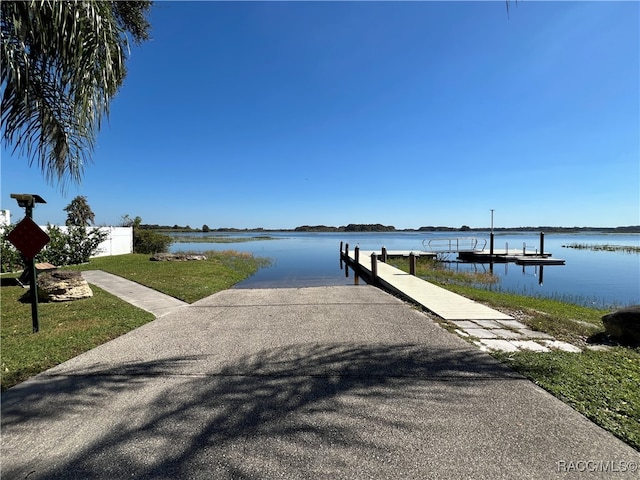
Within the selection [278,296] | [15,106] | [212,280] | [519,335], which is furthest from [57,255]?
[519,335]

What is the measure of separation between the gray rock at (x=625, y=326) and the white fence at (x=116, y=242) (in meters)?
22.9

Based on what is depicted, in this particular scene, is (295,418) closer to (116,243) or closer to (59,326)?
(59,326)

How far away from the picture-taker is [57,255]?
1589 centimetres

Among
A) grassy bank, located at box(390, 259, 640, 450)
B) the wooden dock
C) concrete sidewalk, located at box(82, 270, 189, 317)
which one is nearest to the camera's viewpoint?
grassy bank, located at box(390, 259, 640, 450)

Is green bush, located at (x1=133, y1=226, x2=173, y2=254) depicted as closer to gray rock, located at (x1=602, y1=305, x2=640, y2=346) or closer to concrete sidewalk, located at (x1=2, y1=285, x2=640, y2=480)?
concrete sidewalk, located at (x1=2, y1=285, x2=640, y2=480)

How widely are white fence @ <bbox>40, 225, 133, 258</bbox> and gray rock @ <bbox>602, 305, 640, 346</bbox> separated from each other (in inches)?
901

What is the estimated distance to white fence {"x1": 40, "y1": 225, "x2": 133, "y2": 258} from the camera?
2059cm

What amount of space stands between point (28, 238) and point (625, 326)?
1000 centimetres

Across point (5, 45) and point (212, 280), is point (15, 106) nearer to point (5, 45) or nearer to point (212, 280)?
point (5, 45)

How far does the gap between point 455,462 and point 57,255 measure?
1943 cm

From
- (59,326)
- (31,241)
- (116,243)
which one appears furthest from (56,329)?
(116,243)

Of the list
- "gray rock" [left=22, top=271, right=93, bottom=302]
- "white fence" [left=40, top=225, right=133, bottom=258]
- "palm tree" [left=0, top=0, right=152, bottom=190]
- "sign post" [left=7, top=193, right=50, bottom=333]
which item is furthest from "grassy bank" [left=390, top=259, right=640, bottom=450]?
"white fence" [left=40, top=225, right=133, bottom=258]

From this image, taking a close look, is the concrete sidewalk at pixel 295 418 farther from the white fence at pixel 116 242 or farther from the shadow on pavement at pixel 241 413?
the white fence at pixel 116 242

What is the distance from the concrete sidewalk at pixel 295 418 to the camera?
2332mm
